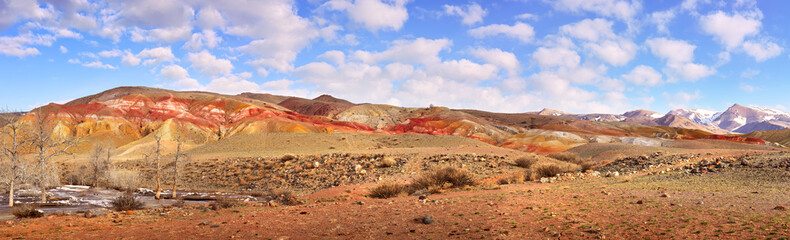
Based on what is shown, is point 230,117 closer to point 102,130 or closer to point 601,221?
point 102,130

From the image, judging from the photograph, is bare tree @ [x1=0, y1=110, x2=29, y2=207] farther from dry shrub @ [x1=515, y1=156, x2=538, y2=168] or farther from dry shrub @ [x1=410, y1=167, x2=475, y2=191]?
dry shrub @ [x1=515, y1=156, x2=538, y2=168]

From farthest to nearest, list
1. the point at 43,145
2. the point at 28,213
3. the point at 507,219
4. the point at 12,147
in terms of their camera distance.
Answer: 1. the point at 43,145
2. the point at 12,147
3. the point at 28,213
4. the point at 507,219

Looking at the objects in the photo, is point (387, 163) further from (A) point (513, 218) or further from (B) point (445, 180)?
(A) point (513, 218)

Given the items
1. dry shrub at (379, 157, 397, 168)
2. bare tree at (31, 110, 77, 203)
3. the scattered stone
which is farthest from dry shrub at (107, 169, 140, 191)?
the scattered stone

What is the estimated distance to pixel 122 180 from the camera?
30.8 metres

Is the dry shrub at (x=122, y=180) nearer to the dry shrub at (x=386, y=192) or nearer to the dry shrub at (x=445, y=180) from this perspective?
the dry shrub at (x=386, y=192)

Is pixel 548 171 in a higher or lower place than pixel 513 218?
lower

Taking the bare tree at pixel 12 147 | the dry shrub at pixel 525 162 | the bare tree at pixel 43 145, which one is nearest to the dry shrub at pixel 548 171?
the dry shrub at pixel 525 162

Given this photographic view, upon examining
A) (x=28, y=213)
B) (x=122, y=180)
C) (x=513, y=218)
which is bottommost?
(x=122, y=180)

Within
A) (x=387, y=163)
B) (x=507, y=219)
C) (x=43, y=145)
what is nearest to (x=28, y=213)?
(x=43, y=145)

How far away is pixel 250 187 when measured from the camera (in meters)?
29.2

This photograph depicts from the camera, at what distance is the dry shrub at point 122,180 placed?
29.9 meters

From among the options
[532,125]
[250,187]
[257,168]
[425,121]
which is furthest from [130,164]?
[532,125]

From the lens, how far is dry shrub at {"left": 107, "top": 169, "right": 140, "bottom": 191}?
29938 millimetres
